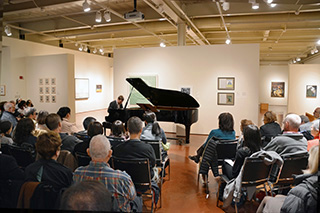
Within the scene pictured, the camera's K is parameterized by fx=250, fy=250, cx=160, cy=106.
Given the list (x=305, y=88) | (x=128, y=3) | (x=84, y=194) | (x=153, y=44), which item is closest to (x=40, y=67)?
(x=128, y=3)

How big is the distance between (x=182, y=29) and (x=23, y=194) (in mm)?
8746

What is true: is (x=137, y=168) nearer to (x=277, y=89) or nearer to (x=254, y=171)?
(x=254, y=171)

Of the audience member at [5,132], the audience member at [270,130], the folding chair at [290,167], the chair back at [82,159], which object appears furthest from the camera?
the audience member at [270,130]

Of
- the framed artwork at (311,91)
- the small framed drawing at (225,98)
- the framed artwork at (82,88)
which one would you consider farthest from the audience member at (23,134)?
the framed artwork at (82,88)

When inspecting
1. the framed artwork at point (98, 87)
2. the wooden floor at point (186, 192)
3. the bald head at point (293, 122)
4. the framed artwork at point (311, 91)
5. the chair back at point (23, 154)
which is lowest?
the wooden floor at point (186, 192)

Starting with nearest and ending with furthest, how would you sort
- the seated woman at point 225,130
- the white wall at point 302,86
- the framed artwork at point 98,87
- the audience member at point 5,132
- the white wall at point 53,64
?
the audience member at point 5,132
the seated woman at point 225,130
the white wall at point 53,64
the white wall at point 302,86
the framed artwork at point 98,87

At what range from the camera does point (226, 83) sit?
8.94 metres

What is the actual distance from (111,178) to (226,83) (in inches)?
295

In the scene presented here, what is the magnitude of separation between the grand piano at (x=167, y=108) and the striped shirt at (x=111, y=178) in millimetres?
4742

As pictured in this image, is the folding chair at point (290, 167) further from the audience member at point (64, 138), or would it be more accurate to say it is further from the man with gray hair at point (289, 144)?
the audience member at point (64, 138)

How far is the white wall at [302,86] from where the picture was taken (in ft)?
36.0

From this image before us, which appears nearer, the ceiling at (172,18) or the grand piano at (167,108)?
the grand piano at (167,108)

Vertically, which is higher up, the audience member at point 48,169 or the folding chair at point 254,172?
the audience member at point 48,169

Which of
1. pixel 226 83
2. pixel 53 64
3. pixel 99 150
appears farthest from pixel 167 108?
pixel 53 64
